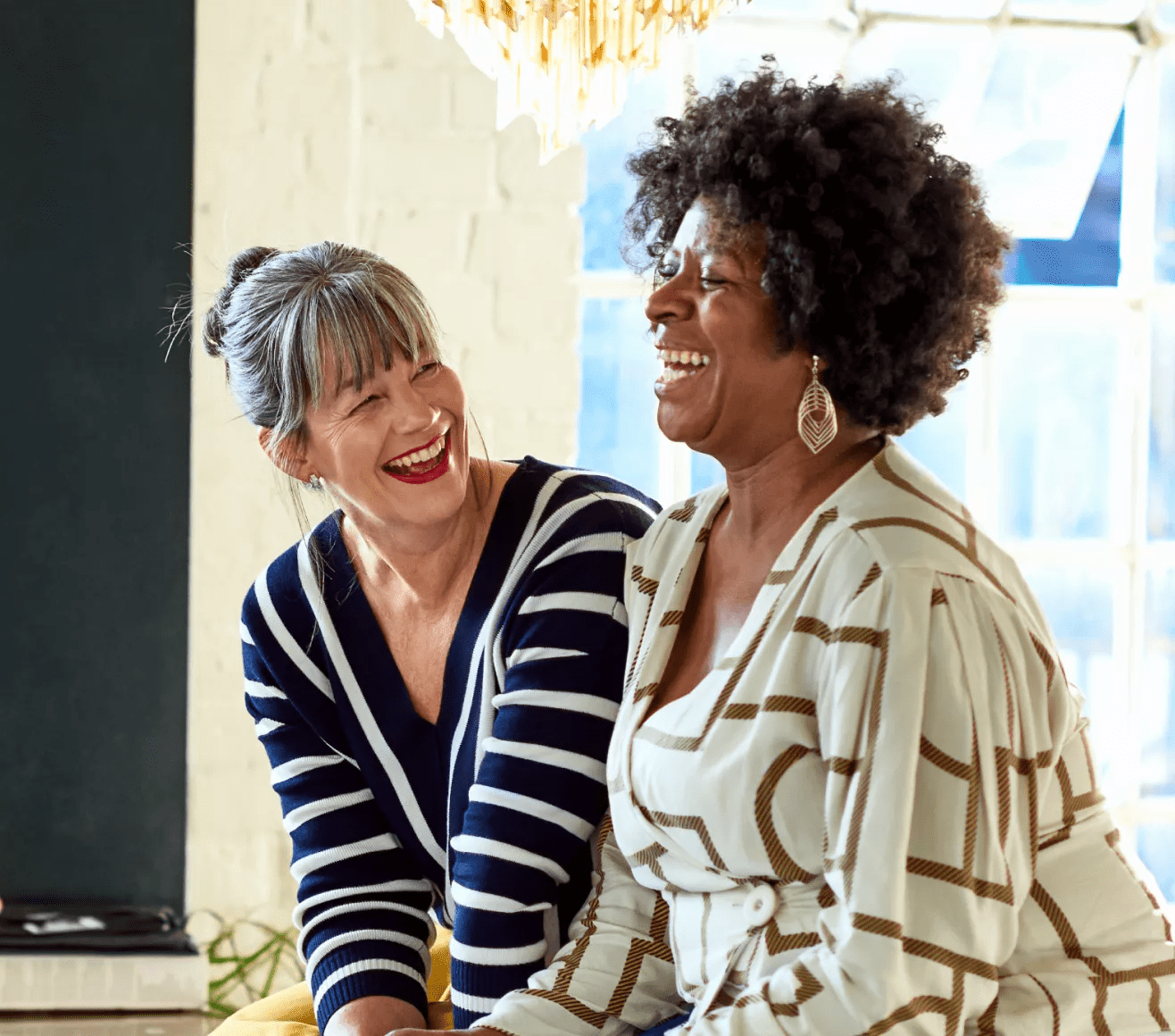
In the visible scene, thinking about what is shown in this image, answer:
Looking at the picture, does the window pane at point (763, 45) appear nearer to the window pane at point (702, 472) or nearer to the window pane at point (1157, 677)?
the window pane at point (702, 472)

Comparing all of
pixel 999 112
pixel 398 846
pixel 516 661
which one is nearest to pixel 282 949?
pixel 398 846

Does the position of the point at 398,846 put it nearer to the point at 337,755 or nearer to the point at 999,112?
the point at 337,755

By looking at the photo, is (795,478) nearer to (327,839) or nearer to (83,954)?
(327,839)

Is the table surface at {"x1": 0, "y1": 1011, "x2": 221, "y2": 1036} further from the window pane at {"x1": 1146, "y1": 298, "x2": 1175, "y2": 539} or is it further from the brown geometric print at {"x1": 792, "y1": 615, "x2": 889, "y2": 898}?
the window pane at {"x1": 1146, "y1": 298, "x2": 1175, "y2": 539}

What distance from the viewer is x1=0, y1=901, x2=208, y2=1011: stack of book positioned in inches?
110

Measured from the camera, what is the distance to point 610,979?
141 centimetres

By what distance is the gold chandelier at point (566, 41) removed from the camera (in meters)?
1.33

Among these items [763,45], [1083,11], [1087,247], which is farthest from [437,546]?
[1083,11]

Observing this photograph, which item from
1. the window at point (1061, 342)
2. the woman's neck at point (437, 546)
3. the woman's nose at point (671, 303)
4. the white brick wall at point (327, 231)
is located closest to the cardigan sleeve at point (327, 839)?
the woman's neck at point (437, 546)

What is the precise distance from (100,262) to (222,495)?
1.75ft

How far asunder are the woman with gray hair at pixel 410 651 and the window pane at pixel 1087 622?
78.1 inches

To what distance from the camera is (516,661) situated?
152 centimetres

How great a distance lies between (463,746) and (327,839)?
0.77 ft

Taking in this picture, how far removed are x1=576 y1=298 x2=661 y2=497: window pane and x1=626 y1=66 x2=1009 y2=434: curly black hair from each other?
1.88 meters
